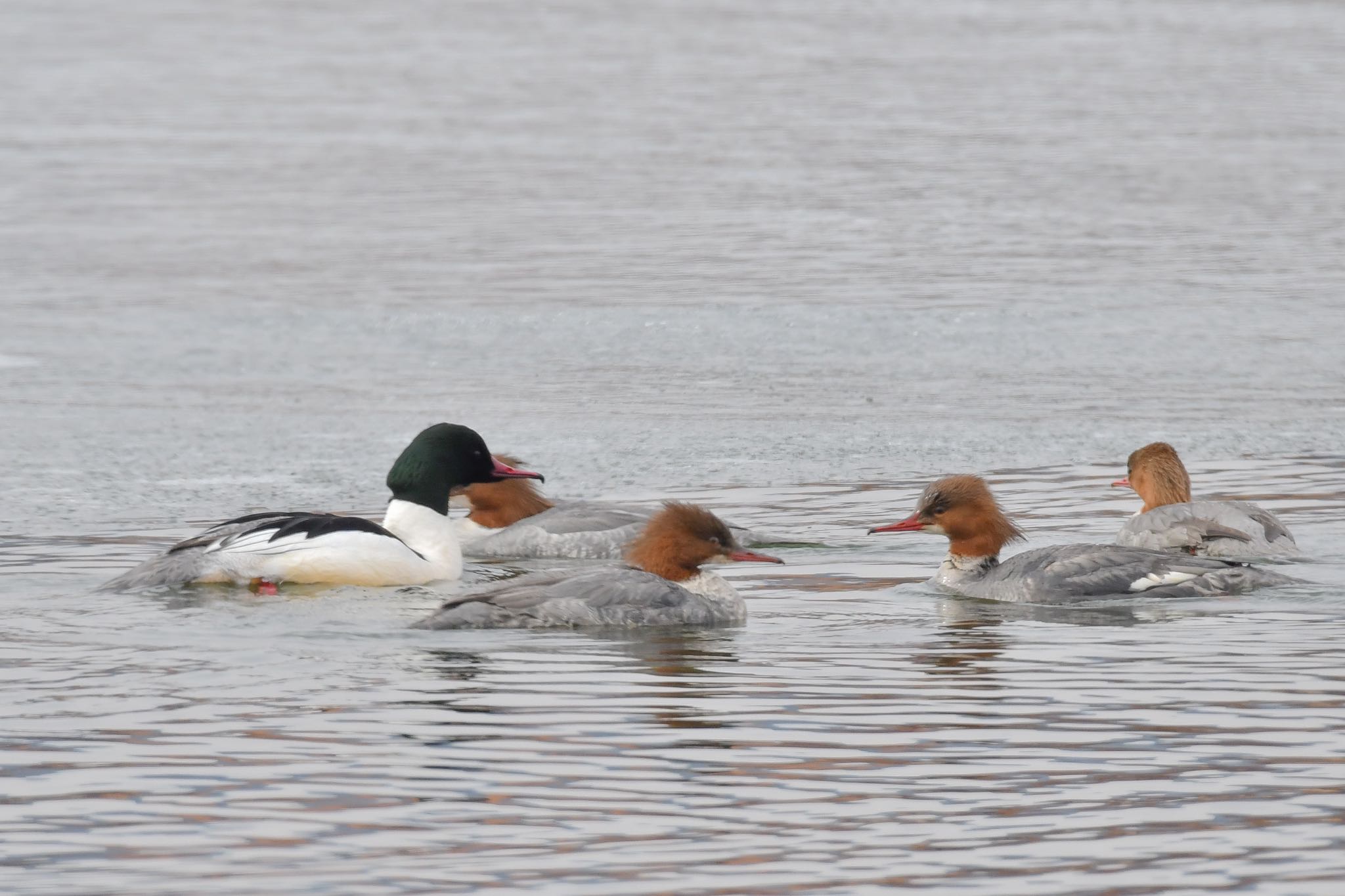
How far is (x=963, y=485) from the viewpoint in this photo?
31.3 ft

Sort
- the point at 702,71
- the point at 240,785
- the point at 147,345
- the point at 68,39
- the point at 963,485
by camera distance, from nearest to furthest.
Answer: the point at 240,785, the point at 963,485, the point at 147,345, the point at 702,71, the point at 68,39

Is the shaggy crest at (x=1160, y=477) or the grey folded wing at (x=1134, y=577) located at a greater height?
the shaggy crest at (x=1160, y=477)

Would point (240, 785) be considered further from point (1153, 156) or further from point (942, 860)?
point (1153, 156)

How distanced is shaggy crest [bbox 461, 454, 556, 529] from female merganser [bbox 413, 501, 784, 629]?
90.5 inches

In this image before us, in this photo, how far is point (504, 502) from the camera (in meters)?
11.2

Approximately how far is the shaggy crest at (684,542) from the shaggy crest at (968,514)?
3.35ft

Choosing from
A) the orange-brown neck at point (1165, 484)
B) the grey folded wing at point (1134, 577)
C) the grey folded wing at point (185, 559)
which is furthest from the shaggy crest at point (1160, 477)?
the grey folded wing at point (185, 559)

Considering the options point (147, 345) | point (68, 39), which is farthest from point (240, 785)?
point (68, 39)

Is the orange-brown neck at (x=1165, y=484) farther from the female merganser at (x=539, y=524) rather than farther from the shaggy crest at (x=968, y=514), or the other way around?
the female merganser at (x=539, y=524)

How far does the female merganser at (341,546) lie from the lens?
9070 mm

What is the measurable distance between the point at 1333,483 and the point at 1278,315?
15.2 feet

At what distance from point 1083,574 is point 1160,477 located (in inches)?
57.5

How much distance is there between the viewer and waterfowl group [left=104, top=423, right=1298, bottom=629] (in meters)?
8.47

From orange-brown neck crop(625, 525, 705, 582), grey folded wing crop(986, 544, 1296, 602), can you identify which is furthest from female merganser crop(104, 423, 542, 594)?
grey folded wing crop(986, 544, 1296, 602)
